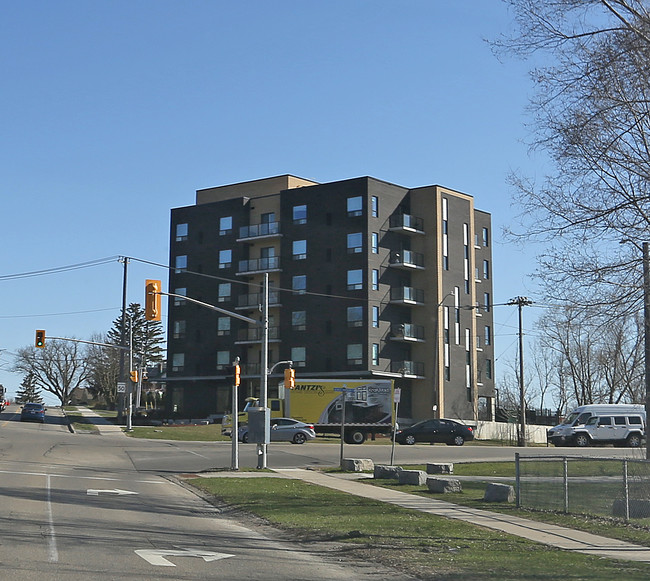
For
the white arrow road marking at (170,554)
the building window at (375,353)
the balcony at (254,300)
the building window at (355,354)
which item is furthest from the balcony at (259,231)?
the white arrow road marking at (170,554)

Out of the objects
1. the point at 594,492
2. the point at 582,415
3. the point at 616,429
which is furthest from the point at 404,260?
the point at 594,492

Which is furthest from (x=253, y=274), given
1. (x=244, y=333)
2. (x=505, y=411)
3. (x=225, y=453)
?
(x=225, y=453)

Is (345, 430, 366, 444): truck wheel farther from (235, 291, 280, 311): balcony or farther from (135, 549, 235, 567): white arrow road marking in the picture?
(135, 549, 235, 567): white arrow road marking

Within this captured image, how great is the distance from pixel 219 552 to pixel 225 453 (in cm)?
2612

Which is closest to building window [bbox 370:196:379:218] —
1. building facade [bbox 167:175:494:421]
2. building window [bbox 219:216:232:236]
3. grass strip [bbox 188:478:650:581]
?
building facade [bbox 167:175:494:421]

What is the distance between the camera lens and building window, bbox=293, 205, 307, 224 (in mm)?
69250

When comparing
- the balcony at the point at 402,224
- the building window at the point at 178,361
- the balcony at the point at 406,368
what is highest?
the balcony at the point at 402,224

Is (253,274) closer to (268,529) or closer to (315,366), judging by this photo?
(315,366)

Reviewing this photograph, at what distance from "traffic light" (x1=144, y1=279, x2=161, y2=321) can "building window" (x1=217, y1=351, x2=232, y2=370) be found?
45848mm

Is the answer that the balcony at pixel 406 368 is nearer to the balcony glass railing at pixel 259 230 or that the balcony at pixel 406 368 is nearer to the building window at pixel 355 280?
the building window at pixel 355 280

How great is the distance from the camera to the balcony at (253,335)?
70062mm

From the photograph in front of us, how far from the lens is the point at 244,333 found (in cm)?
7275

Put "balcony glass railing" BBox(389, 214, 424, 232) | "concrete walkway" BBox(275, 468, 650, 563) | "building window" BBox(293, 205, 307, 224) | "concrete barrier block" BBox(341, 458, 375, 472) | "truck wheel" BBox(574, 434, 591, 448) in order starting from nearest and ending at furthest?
"concrete walkway" BBox(275, 468, 650, 563), "concrete barrier block" BBox(341, 458, 375, 472), "truck wheel" BBox(574, 434, 591, 448), "balcony glass railing" BBox(389, 214, 424, 232), "building window" BBox(293, 205, 307, 224)

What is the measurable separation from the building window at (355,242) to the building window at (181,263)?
16.9 meters
